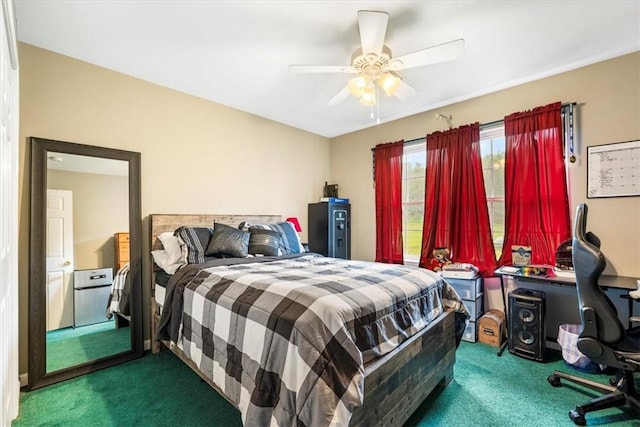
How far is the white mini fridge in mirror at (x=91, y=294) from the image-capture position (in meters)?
2.52

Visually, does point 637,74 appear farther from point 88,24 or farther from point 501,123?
point 88,24

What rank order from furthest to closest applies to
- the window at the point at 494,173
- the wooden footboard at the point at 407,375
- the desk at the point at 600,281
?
the window at the point at 494,173, the desk at the point at 600,281, the wooden footboard at the point at 407,375

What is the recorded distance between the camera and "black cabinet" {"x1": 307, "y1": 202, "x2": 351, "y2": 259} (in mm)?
4242

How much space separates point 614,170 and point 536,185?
56 cm

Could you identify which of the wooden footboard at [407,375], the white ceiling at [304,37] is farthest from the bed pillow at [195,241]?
the wooden footboard at [407,375]

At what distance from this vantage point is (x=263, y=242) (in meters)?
3.03

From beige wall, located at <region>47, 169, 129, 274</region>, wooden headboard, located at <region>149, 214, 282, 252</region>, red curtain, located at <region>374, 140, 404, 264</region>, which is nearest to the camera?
beige wall, located at <region>47, 169, 129, 274</region>

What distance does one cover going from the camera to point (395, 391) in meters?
1.55

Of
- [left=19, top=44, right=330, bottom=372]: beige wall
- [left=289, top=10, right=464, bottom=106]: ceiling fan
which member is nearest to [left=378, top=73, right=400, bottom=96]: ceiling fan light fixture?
[left=289, top=10, right=464, bottom=106]: ceiling fan

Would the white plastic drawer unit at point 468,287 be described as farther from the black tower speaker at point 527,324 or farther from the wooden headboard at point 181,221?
the wooden headboard at point 181,221

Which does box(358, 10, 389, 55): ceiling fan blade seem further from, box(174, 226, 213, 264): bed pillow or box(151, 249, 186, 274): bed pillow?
box(151, 249, 186, 274): bed pillow

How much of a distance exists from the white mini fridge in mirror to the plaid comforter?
0.90m

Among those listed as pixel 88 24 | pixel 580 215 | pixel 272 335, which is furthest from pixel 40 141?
pixel 580 215

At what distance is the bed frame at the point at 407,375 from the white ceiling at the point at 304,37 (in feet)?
7.08
